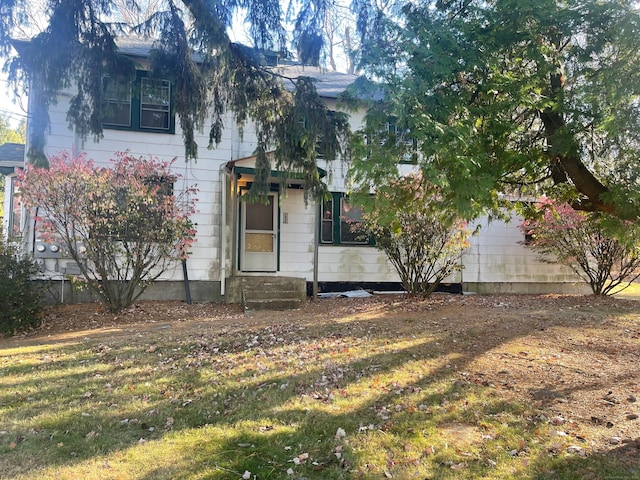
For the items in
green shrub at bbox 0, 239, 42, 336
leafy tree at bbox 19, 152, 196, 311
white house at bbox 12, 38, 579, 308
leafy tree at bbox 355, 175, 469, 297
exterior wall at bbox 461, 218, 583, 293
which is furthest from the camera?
exterior wall at bbox 461, 218, 583, 293

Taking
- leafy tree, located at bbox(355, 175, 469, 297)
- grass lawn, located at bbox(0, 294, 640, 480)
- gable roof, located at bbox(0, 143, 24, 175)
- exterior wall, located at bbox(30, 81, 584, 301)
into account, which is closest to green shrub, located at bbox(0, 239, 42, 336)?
grass lawn, located at bbox(0, 294, 640, 480)

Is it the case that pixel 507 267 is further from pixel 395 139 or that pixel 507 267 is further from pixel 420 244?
pixel 395 139

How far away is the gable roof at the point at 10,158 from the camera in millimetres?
10938

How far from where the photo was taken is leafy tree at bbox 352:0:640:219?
15.3ft

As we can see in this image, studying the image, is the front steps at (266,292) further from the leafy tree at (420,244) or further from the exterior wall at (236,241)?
the leafy tree at (420,244)

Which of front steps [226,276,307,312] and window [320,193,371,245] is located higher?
window [320,193,371,245]

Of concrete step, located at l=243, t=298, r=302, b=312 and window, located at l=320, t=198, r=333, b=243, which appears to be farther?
window, located at l=320, t=198, r=333, b=243

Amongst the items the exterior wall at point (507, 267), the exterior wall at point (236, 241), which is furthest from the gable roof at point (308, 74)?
the exterior wall at point (507, 267)

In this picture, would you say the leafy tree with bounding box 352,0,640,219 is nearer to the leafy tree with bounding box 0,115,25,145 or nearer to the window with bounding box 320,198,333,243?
the window with bounding box 320,198,333,243

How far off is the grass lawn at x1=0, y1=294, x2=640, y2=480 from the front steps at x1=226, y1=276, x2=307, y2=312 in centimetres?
229

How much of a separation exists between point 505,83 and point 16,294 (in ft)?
27.2

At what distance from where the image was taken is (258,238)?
12.0 metres

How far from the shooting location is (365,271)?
12672mm

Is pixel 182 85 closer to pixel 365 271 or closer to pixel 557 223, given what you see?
pixel 365 271
